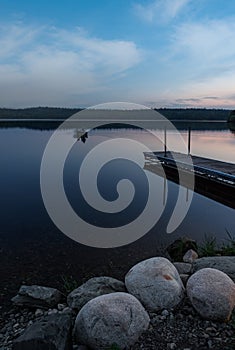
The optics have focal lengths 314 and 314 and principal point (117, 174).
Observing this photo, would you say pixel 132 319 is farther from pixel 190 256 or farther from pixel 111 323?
pixel 190 256

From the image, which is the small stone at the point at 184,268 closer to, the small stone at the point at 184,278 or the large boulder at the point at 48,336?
the small stone at the point at 184,278

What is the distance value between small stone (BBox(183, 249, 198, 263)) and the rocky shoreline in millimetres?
1417

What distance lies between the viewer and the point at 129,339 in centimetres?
321

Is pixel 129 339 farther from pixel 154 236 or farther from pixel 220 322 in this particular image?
pixel 154 236

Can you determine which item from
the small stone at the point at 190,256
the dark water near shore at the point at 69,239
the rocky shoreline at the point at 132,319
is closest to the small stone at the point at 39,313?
the rocky shoreline at the point at 132,319

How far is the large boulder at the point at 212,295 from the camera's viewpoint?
3.57 metres

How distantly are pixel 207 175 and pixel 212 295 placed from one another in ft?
34.0

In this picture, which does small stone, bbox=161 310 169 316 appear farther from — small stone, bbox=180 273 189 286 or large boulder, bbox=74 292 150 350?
small stone, bbox=180 273 189 286

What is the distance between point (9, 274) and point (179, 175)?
11.5m

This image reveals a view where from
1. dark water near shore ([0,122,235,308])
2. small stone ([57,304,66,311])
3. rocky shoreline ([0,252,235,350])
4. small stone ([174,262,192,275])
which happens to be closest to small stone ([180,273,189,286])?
small stone ([174,262,192,275])

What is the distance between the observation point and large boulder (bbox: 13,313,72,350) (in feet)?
9.25

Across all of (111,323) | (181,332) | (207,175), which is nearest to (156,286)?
(181,332)

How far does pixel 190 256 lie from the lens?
608 cm

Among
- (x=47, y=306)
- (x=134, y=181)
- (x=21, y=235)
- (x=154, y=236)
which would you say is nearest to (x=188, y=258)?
(x=154, y=236)
